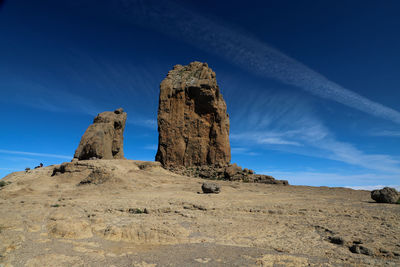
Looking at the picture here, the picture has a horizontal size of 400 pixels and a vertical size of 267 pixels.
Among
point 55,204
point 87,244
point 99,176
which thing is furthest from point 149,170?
point 87,244

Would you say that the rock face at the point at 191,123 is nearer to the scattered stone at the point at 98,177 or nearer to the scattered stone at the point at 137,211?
the scattered stone at the point at 98,177

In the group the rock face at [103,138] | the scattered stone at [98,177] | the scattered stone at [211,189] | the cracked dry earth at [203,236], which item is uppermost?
the rock face at [103,138]

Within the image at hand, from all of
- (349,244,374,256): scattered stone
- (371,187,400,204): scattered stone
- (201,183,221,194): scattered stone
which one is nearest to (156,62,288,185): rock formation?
(201,183,221,194): scattered stone

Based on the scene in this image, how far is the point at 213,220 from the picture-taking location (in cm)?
663

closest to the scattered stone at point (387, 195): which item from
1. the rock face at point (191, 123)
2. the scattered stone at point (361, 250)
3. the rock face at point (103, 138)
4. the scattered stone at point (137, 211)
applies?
→ the scattered stone at point (361, 250)

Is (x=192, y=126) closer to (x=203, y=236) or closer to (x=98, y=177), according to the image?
(x=98, y=177)

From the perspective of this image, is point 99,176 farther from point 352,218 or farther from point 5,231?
point 352,218

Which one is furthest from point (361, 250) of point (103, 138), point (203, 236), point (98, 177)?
point (103, 138)

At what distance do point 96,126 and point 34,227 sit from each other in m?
19.6

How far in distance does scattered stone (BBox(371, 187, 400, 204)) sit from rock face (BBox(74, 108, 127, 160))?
20.9 meters

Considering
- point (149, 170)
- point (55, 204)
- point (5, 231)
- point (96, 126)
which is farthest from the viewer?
point (96, 126)

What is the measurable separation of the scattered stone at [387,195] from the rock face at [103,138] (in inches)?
821

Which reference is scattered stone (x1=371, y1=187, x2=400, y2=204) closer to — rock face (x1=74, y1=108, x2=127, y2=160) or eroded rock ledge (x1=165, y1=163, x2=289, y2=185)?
eroded rock ledge (x1=165, y1=163, x2=289, y2=185)

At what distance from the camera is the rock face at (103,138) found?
70.7 feet
